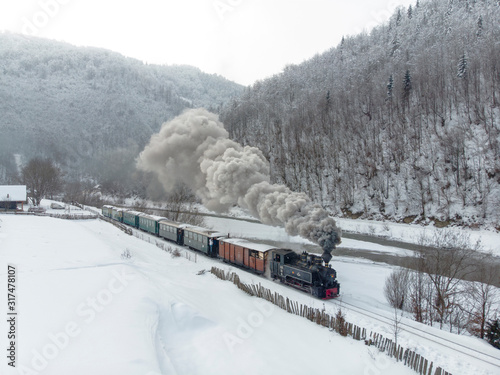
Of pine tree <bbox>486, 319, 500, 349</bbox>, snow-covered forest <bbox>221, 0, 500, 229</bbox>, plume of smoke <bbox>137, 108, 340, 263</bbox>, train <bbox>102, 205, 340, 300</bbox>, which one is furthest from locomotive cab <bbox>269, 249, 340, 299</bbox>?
snow-covered forest <bbox>221, 0, 500, 229</bbox>

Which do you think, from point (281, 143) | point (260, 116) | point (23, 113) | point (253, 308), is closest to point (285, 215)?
point (253, 308)

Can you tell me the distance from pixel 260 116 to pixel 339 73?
2694cm

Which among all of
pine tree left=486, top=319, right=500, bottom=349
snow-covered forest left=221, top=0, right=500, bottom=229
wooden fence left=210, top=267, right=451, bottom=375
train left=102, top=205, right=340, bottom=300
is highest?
snow-covered forest left=221, top=0, right=500, bottom=229

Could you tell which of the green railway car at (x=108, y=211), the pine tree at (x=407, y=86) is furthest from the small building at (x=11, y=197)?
the pine tree at (x=407, y=86)

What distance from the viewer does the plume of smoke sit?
1781 cm

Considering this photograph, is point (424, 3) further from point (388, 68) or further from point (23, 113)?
point (23, 113)

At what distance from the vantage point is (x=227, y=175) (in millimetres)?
22500

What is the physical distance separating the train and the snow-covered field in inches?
33.0

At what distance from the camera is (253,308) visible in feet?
51.3

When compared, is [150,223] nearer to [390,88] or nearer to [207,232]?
[207,232]

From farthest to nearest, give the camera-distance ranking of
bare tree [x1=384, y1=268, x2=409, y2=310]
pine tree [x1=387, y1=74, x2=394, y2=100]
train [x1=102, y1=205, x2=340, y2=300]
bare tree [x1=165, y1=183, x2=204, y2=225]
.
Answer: pine tree [x1=387, y1=74, x2=394, y2=100] → bare tree [x1=165, y1=183, x2=204, y2=225] → bare tree [x1=384, y1=268, x2=409, y2=310] → train [x1=102, y1=205, x2=340, y2=300]

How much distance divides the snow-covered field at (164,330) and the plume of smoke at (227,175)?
428 centimetres

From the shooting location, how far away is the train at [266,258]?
17.7 meters

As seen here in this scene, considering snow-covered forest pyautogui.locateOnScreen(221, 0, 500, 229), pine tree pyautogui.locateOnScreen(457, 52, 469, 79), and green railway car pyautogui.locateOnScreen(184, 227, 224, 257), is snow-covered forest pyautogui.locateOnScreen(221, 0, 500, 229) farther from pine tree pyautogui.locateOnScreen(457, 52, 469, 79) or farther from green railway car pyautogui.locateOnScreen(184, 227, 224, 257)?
green railway car pyautogui.locateOnScreen(184, 227, 224, 257)
